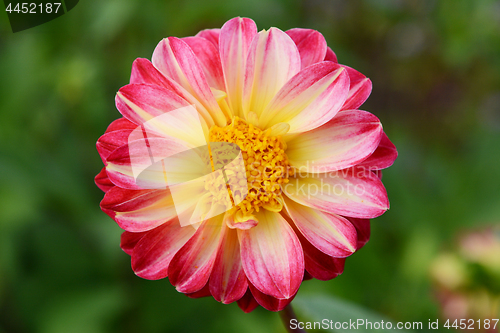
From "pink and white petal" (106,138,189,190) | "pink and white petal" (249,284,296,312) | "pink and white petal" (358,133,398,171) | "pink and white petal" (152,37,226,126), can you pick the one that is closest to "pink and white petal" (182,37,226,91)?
"pink and white petal" (152,37,226,126)

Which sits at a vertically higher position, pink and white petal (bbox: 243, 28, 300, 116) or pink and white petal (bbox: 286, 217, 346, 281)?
pink and white petal (bbox: 243, 28, 300, 116)

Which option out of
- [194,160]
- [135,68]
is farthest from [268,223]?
[135,68]

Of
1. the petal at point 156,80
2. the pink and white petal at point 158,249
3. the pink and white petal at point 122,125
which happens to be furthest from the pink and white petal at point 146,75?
the pink and white petal at point 158,249

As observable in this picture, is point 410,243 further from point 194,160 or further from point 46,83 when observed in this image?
point 46,83

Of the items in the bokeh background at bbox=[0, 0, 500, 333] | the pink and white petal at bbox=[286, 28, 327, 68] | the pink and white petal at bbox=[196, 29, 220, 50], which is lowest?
the bokeh background at bbox=[0, 0, 500, 333]

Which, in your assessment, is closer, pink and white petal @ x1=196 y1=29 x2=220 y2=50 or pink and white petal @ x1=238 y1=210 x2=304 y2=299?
pink and white petal @ x1=238 y1=210 x2=304 y2=299

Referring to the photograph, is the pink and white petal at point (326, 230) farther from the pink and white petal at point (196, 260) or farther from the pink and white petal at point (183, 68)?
the pink and white petal at point (183, 68)

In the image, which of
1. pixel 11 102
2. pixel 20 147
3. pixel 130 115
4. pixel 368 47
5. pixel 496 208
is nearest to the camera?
pixel 130 115

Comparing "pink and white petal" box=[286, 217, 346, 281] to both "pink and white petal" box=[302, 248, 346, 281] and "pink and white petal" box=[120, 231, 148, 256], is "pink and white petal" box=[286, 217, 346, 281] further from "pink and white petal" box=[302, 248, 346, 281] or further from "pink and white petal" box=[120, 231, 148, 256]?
"pink and white petal" box=[120, 231, 148, 256]
